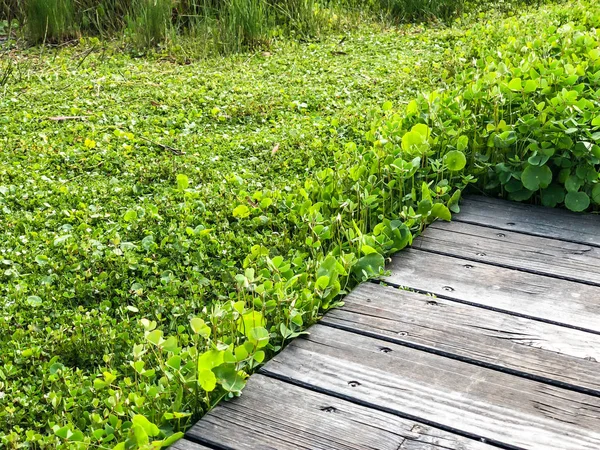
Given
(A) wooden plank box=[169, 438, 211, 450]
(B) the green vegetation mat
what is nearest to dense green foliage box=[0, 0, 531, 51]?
(B) the green vegetation mat

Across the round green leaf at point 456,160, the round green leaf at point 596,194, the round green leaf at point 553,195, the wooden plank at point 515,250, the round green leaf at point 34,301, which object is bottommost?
the round green leaf at point 34,301

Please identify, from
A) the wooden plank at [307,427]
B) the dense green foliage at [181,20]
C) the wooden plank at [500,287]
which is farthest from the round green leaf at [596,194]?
the dense green foliage at [181,20]

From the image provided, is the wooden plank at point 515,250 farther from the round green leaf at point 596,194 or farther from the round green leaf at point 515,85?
the round green leaf at point 515,85

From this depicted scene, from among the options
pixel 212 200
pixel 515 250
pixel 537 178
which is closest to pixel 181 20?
pixel 212 200

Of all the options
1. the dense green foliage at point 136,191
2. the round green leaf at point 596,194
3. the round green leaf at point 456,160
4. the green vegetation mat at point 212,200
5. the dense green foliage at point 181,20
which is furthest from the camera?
the dense green foliage at point 181,20

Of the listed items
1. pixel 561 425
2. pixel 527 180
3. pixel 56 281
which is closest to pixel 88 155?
pixel 56 281

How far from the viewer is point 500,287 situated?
2.93m

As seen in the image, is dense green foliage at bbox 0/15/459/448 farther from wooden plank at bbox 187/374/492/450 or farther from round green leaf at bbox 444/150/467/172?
round green leaf at bbox 444/150/467/172

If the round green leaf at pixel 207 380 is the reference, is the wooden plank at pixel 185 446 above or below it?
below

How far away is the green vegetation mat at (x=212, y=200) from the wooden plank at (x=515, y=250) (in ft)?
0.40

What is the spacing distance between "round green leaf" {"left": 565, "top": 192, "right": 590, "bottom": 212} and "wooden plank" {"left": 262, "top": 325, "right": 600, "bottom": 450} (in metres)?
1.43

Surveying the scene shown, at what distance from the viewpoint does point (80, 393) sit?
2.62 metres

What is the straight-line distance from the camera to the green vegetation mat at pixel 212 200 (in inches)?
101

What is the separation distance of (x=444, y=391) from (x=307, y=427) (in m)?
0.45
